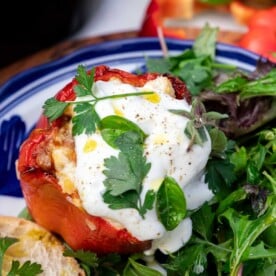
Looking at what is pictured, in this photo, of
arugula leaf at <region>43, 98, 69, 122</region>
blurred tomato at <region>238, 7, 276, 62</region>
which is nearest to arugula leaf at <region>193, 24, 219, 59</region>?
blurred tomato at <region>238, 7, 276, 62</region>

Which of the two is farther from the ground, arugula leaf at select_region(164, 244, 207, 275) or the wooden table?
the wooden table

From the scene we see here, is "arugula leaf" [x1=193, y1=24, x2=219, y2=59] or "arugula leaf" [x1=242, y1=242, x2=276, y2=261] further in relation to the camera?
"arugula leaf" [x1=193, y1=24, x2=219, y2=59]

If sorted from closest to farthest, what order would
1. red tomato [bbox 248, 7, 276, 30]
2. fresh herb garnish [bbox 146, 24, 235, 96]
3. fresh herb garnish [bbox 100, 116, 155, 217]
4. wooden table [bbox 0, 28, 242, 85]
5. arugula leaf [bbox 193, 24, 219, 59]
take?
fresh herb garnish [bbox 100, 116, 155, 217] < fresh herb garnish [bbox 146, 24, 235, 96] < arugula leaf [bbox 193, 24, 219, 59] < wooden table [bbox 0, 28, 242, 85] < red tomato [bbox 248, 7, 276, 30]

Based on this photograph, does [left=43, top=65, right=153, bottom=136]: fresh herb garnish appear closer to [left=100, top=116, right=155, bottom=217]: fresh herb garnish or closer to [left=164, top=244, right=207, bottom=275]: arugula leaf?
[left=100, top=116, right=155, bottom=217]: fresh herb garnish

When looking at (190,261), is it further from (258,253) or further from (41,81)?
(41,81)

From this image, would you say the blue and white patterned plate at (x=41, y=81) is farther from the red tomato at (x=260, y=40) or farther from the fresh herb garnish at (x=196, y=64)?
Answer: the red tomato at (x=260, y=40)

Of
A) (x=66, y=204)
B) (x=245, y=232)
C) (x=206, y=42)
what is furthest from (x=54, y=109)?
(x=206, y=42)

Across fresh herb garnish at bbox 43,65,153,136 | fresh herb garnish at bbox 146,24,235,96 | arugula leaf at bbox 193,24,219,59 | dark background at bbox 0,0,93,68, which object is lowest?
fresh herb garnish at bbox 43,65,153,136

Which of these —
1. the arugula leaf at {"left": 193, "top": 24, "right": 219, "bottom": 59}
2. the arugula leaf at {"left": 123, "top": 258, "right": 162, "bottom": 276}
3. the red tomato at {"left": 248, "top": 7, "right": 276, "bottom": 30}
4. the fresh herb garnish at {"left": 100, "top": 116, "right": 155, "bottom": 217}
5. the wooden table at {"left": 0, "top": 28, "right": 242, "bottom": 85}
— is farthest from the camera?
the red tomato at {"left": 248, "top": 7, "right": 276, "bottom": 30}
